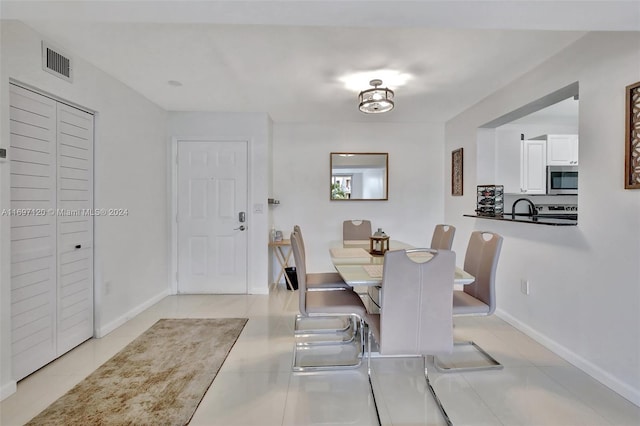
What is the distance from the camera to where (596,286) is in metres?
2.01

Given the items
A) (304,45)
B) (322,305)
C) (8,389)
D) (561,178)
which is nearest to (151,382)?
(8,389)

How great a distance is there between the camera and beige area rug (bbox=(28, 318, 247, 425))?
1679 mm

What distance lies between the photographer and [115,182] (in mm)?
2855

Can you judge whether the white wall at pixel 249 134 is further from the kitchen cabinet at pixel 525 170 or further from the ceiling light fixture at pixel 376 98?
the kitchen cabinet at pixel 525 170

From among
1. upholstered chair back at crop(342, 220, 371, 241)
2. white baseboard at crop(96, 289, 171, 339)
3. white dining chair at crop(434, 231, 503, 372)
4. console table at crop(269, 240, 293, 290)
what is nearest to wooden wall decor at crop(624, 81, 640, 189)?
white dining chair at crop(434, 231, 503, 372)

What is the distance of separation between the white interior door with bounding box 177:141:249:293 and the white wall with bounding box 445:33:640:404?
3.12 m

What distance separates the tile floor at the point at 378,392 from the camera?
166 cm

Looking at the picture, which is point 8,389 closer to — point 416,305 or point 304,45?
point 416,305

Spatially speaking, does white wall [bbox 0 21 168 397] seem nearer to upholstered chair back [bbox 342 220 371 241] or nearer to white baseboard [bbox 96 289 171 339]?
white baseboard [bbox 96 289 171 339]

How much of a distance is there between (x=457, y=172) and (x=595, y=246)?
2.10 meters

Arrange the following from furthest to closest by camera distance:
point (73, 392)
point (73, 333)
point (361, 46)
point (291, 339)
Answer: point (291, 339)
point (73, 333)
point (361, 46)
point (73, 392)

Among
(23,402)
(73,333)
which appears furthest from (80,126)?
(23,402)

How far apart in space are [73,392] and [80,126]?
1.98m

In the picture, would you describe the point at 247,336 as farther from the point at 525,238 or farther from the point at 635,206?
the point at 635,206
